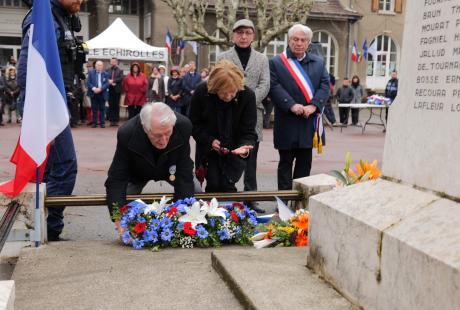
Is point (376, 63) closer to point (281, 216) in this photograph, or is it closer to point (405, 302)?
point (281, 216)

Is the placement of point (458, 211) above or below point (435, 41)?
below

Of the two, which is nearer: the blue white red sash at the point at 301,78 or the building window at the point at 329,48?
the blue white red sash at the point at 301,78

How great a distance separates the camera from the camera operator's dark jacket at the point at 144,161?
4391 mm

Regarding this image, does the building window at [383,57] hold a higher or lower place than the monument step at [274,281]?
higher

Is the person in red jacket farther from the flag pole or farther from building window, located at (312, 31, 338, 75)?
building window, located at (312, 31, 338, 75)

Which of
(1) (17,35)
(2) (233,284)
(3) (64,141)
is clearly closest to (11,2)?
(1) (17,35)

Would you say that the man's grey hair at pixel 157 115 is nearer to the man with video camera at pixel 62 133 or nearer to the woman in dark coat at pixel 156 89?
the man with video camera at pixel 62 133

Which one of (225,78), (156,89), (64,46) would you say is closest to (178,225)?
(225,78)

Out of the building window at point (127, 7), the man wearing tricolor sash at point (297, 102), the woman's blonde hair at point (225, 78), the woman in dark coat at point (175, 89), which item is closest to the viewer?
the woman's blonde hair at point (225, 78)

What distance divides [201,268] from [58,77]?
171 cm

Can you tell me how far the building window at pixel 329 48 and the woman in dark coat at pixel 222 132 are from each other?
27273 millimetres

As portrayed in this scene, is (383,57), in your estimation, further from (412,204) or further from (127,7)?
(412,204)

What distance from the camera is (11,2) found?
28.9 m

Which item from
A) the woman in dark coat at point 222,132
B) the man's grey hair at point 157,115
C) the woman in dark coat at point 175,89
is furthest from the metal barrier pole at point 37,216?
the woman in dark coat at point 175,89
